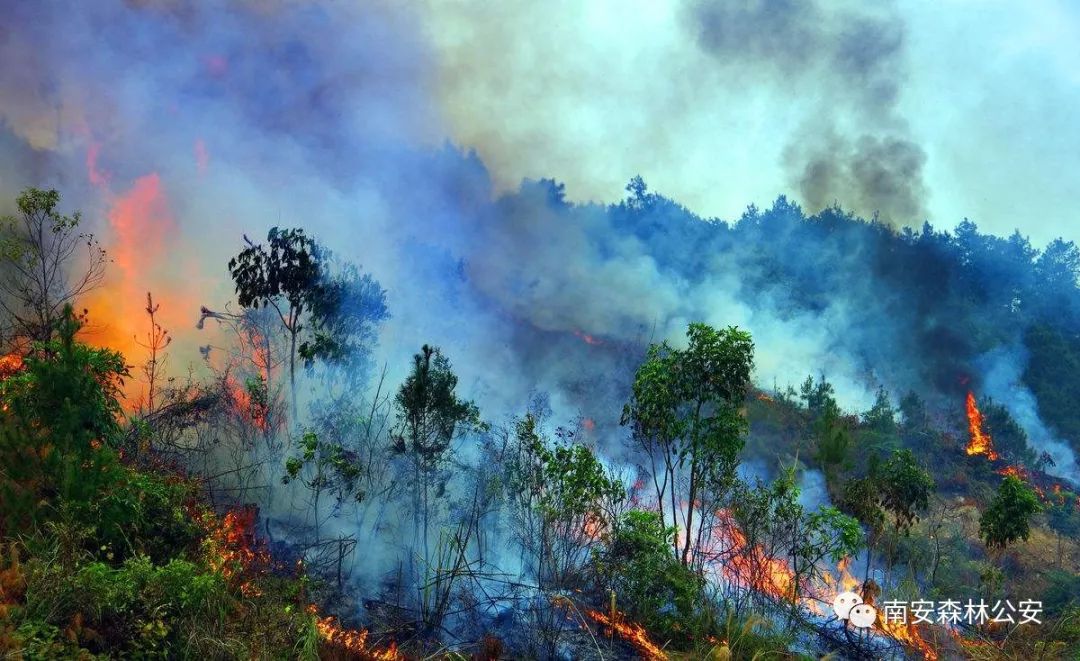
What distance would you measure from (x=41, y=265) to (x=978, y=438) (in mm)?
31807

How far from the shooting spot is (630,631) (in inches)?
467

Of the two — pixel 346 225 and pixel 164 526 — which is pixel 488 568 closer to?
pixel 164 526

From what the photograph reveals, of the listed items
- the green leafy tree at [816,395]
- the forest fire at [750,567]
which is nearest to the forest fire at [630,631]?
the forest fire at [750,567]

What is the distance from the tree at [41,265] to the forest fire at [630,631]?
40.2 ft

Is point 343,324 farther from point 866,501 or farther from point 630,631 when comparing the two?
point 866,501

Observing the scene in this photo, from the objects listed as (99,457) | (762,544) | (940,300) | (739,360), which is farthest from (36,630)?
(940,300)

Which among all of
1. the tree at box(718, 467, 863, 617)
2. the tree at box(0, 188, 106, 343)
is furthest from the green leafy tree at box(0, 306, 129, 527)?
the tree at box(718, 467, 863, 617)

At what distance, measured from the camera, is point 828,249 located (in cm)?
3434

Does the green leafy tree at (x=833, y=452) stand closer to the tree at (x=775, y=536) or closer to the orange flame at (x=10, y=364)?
the tree at (x=775, y=536)

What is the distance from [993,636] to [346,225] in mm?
18773

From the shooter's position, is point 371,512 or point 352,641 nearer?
point 352,641

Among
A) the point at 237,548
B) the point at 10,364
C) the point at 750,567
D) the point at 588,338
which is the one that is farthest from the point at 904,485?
the point at 10,364

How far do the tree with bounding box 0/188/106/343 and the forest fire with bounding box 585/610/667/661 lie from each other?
12.2m

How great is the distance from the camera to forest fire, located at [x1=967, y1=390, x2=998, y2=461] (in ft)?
89.1
